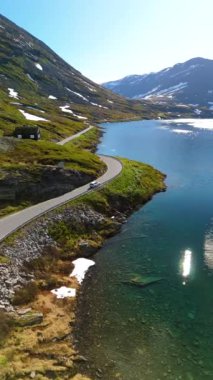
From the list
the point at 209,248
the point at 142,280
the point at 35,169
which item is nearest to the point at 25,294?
the point at 142,280

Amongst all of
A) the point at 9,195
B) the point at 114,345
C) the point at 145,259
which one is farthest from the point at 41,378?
the point at 9,195

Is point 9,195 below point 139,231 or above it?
above

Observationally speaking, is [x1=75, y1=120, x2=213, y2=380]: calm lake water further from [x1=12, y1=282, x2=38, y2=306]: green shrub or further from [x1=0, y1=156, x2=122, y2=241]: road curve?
[x1=0, y1=156, x2=122, y2=241]: road curve

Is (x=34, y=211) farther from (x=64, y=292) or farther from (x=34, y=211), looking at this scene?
(x=64, y=292)

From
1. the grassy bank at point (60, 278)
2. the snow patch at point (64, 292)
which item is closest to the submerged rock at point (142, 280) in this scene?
the snow patch at point (64, 292)

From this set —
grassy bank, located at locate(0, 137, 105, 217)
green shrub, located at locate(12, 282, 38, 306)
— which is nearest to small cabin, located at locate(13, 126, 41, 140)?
grassy bank, located at locate(0, 137, 105, 217)

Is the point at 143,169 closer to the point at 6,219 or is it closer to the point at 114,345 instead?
the point at 6,219

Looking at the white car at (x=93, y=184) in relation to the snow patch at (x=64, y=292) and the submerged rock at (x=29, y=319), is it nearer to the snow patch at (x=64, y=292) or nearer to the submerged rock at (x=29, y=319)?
the snow patch at (x=64, y=292)
